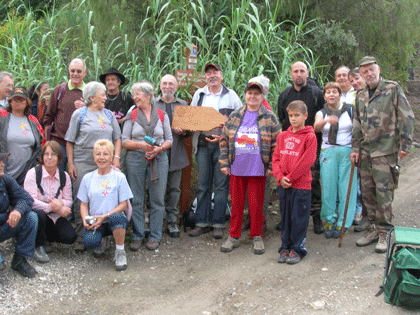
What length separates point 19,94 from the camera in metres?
4.56

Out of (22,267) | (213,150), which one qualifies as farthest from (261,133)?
(22,267)

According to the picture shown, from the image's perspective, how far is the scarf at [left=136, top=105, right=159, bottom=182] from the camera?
4859 millimetres

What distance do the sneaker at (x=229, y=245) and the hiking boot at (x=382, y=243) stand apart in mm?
1553

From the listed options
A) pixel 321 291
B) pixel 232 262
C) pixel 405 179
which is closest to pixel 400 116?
pixel 321 291

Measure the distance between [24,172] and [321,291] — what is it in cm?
330

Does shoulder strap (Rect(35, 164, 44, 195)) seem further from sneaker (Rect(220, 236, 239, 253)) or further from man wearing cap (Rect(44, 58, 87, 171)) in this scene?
sneaker (Rect(220, 236, 239, 253))

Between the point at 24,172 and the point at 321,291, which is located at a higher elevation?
the point at 24,172

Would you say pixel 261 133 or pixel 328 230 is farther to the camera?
pixel 328 230

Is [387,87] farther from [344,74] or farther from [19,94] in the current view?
[19,94]

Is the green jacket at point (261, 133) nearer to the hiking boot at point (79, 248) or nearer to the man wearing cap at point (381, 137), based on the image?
the man wearing cap at point (381, 137)

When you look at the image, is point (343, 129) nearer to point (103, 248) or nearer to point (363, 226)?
point (363, 226)

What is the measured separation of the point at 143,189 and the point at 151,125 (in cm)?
76

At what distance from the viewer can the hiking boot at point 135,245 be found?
4.91m

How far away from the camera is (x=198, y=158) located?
211 inches
